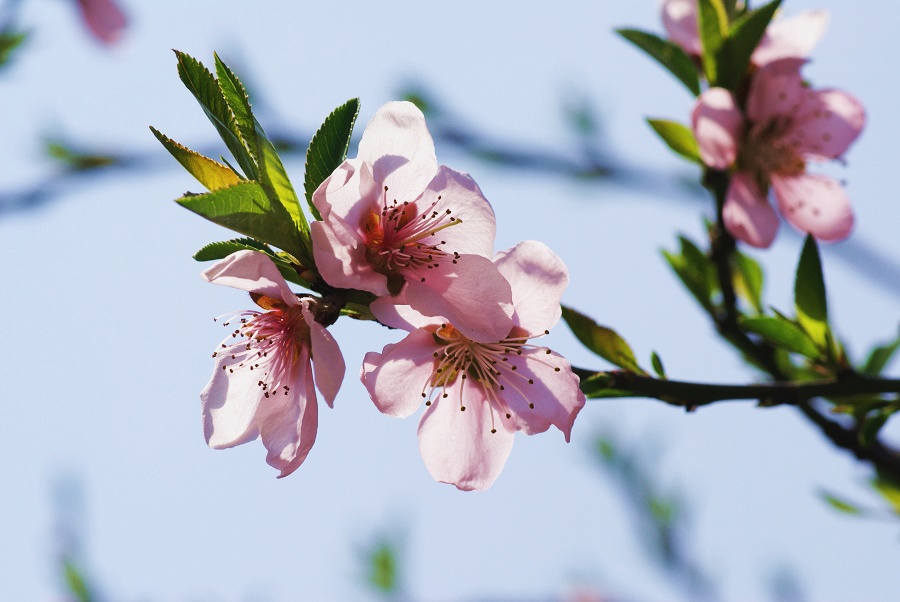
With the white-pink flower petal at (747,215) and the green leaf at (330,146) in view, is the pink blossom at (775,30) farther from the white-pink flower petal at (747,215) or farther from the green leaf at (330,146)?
the green leaf at (330,146)

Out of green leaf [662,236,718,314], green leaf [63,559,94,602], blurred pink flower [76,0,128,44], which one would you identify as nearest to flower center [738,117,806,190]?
green leaf [662,236,718,314]

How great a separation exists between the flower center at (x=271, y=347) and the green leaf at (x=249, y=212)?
0.67 ft

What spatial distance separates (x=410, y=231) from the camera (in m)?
1.39

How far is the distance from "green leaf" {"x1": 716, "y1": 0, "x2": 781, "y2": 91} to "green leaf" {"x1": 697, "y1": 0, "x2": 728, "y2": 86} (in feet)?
0.04

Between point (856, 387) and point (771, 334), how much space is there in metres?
0.18

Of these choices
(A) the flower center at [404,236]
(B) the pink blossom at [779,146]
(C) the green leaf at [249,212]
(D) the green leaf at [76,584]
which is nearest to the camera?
(C) the green leaf at [249,212]

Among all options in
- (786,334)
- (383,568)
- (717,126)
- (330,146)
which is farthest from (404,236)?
(383,568)

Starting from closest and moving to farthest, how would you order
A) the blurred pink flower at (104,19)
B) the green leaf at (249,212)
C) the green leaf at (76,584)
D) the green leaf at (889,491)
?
the green leaf at (249,212)
the green leaf at (889,491)
the green leaf at (76,584)
the blurred pink flower at (104,19)

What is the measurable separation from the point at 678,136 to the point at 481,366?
3.04 ft

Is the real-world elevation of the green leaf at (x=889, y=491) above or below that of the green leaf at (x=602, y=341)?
below

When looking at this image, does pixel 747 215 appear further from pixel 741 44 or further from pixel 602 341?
pixel 602 341

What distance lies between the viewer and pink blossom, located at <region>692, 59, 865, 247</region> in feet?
6.43

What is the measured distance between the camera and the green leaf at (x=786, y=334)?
5.14 ft

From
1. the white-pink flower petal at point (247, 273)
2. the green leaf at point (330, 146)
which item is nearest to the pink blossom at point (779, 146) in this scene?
the green leaf at point (330, 146)
